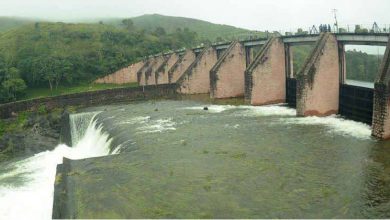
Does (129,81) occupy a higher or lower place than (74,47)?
lower

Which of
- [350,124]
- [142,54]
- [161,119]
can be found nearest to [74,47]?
[142,54]

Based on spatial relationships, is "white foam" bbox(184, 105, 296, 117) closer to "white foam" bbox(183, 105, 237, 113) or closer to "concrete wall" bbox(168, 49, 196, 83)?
"white foam" bbox(183, 105, 237, 113)

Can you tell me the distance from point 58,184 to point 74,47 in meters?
61.0

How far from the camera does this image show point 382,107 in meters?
20.8

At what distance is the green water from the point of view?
14078 millimetres

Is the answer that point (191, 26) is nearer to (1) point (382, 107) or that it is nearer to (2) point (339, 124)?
(2) point (339, 124)

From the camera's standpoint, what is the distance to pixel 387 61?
22094 mm

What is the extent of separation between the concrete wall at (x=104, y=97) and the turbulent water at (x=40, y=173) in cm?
603

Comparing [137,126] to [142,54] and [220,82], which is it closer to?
[220,82]

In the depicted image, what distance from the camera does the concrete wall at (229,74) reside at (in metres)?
38.8

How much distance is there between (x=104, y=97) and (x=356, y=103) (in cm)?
2441

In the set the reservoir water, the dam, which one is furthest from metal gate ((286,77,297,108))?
the reservoir water

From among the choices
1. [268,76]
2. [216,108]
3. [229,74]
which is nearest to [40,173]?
[216,108]

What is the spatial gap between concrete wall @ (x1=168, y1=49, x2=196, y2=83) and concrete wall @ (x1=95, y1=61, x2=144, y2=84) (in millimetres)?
20140
